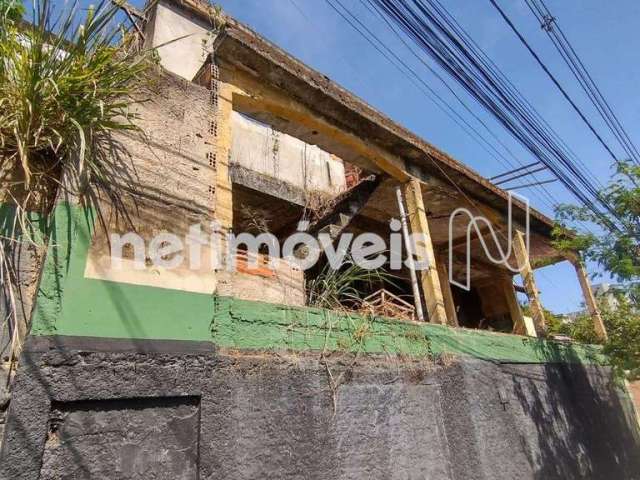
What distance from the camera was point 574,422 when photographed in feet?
20.8

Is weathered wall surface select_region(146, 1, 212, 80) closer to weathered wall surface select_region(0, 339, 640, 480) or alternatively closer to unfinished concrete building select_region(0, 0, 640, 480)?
unfinished concrete building select_region(0, 0, 640, 480)

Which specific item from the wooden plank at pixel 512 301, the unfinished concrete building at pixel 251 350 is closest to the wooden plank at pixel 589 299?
the unfinished concrete building at pixel 251 350

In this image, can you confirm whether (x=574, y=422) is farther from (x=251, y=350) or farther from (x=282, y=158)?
(x=282, y=158)

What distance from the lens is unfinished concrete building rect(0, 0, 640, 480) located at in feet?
8.36

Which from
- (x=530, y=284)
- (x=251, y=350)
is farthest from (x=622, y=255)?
(x=251, y=350)

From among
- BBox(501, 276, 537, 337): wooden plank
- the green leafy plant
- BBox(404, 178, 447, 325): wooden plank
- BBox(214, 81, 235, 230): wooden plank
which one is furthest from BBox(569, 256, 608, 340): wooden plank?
the green leafy plant

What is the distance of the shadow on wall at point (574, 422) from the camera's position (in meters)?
5.45

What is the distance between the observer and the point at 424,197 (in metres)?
7.36

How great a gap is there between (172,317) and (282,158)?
241 inches

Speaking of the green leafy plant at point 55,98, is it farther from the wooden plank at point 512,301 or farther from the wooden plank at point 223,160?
the wooden plank at point 512,301

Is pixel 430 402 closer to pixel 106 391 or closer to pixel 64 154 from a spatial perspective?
pixel 106 391

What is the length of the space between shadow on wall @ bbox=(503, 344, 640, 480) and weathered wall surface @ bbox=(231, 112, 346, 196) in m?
4.84

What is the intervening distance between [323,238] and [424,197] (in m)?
2.25

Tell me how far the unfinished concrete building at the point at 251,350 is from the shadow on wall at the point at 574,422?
38mm
